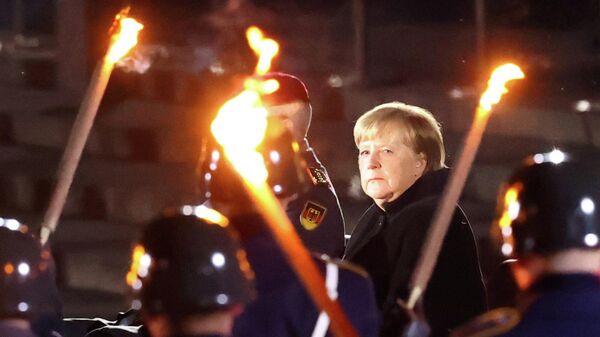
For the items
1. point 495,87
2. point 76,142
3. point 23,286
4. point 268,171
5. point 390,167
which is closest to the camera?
point 23,286

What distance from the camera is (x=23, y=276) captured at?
2129mm

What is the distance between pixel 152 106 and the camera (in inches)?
313

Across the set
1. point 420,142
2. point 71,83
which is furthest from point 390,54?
point 420,142

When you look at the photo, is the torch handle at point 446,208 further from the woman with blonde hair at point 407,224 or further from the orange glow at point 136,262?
the orange glow at point 136,262

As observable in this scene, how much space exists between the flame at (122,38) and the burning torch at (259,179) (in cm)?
37

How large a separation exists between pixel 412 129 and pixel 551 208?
1.35m

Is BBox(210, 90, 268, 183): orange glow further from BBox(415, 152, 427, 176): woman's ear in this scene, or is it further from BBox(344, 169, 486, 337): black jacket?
BBox(415, 152, 427, 176): woman's ear

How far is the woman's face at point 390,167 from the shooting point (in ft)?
11.8

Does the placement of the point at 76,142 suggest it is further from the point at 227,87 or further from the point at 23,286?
the point at 227,87

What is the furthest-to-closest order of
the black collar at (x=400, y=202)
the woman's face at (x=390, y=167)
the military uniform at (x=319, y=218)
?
the woman's face at (x=390, y=167) < the black collar at (x=400, y=202) < the military uniform at (x=319, y=218)

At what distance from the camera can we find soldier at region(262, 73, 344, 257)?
3.30 metres

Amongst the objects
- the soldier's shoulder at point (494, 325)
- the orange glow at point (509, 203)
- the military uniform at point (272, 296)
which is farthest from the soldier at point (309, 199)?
the soldier's shoulder at point (494, 325)

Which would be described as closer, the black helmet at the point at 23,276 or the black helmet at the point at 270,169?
the black helmet at the point at 23,276

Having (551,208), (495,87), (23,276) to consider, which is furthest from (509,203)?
(23,276)
